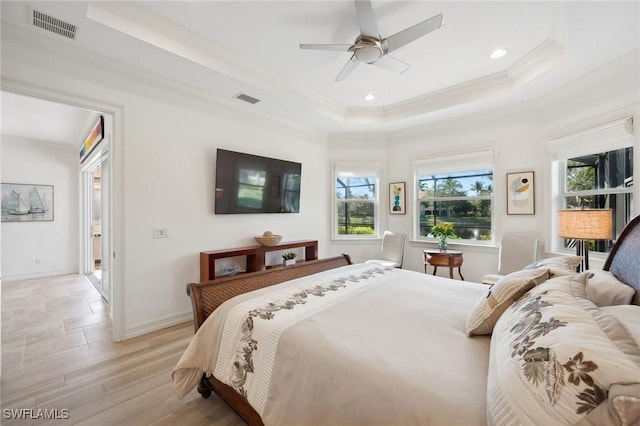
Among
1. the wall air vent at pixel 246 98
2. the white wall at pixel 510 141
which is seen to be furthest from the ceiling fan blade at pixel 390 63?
the white wall at pixel 510 141

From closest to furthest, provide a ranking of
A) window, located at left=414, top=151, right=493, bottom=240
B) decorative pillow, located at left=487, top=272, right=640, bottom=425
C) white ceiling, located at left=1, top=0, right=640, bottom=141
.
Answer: decorative pillow, located at left=487, top=272, right=640, bottom=425, white ceiling, located at left=1, top=0, right=640, bottom=141, window, located at left=414, top=151, right=493, bottom=240

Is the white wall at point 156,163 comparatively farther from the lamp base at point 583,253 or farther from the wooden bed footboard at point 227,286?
the lamp base at point 583,253

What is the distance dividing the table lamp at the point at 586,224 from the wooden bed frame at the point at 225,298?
254 cm

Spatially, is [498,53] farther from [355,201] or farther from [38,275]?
[38,275]

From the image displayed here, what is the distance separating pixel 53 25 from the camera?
2145 mm

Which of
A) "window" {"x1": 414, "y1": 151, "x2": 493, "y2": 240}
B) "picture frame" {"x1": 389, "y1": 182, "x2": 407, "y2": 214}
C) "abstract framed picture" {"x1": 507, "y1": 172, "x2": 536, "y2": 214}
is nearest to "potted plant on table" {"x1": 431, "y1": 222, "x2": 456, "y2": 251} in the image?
"window" {"x1": 414, "y1": 151, "x2": 493, "y2": 240}

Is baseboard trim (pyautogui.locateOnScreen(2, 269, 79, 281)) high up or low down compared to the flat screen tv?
down

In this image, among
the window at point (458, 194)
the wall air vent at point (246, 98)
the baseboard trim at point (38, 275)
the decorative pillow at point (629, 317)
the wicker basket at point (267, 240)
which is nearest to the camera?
the decorative pillow at point (629, 317)

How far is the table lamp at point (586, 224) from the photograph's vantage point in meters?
2.25

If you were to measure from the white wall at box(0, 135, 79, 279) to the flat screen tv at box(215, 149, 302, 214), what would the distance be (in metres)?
4.38

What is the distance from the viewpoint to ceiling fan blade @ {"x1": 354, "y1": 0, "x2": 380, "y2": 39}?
1.92 meters

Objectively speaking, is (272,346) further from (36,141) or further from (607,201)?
(36,141)

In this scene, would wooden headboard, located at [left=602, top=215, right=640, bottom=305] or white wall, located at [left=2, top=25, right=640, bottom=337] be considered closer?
wooden headboard, located at [left=602, top=215, right=640, bottom=305]

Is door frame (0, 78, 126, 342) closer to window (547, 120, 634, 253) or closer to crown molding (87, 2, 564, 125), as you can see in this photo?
crown molding (87, 2, 564, 125)
